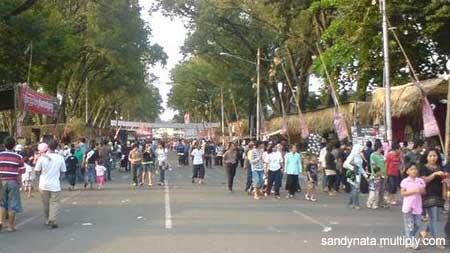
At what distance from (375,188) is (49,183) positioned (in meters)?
8.14

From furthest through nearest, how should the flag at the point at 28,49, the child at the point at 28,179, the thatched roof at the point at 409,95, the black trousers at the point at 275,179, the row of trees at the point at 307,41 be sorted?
the flag at the point at 28,49 < the row of trees at the point at 307,41 < the thatched roof at the point at 409,95 < the child at the point at 28,179 < the black trousers at the point at 275,179

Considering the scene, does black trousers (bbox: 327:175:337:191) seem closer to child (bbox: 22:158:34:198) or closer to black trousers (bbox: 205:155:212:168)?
child (bbox: 22:158:34:198)

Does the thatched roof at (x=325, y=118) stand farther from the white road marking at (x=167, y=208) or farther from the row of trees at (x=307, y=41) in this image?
the white road marking at (x=167, y=208)

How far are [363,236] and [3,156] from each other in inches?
272

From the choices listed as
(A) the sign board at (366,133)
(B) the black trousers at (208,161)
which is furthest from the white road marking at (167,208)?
(B) the black trousers at (208,161)

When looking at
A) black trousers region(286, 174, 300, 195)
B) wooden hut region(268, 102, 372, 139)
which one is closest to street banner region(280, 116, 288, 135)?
wooden hut region(268, 102, 372, 139)

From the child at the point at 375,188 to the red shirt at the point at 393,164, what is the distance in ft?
4.33

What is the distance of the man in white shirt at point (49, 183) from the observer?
1363 cm

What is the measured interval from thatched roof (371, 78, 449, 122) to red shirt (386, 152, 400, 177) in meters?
6.00

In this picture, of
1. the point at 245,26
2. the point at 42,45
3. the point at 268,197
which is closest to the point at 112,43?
the point at 245,26

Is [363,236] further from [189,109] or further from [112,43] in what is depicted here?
[189,109]

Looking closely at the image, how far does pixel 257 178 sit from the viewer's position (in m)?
21.1

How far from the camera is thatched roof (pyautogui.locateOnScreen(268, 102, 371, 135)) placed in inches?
1167

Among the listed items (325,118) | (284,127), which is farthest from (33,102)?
(284,127)
